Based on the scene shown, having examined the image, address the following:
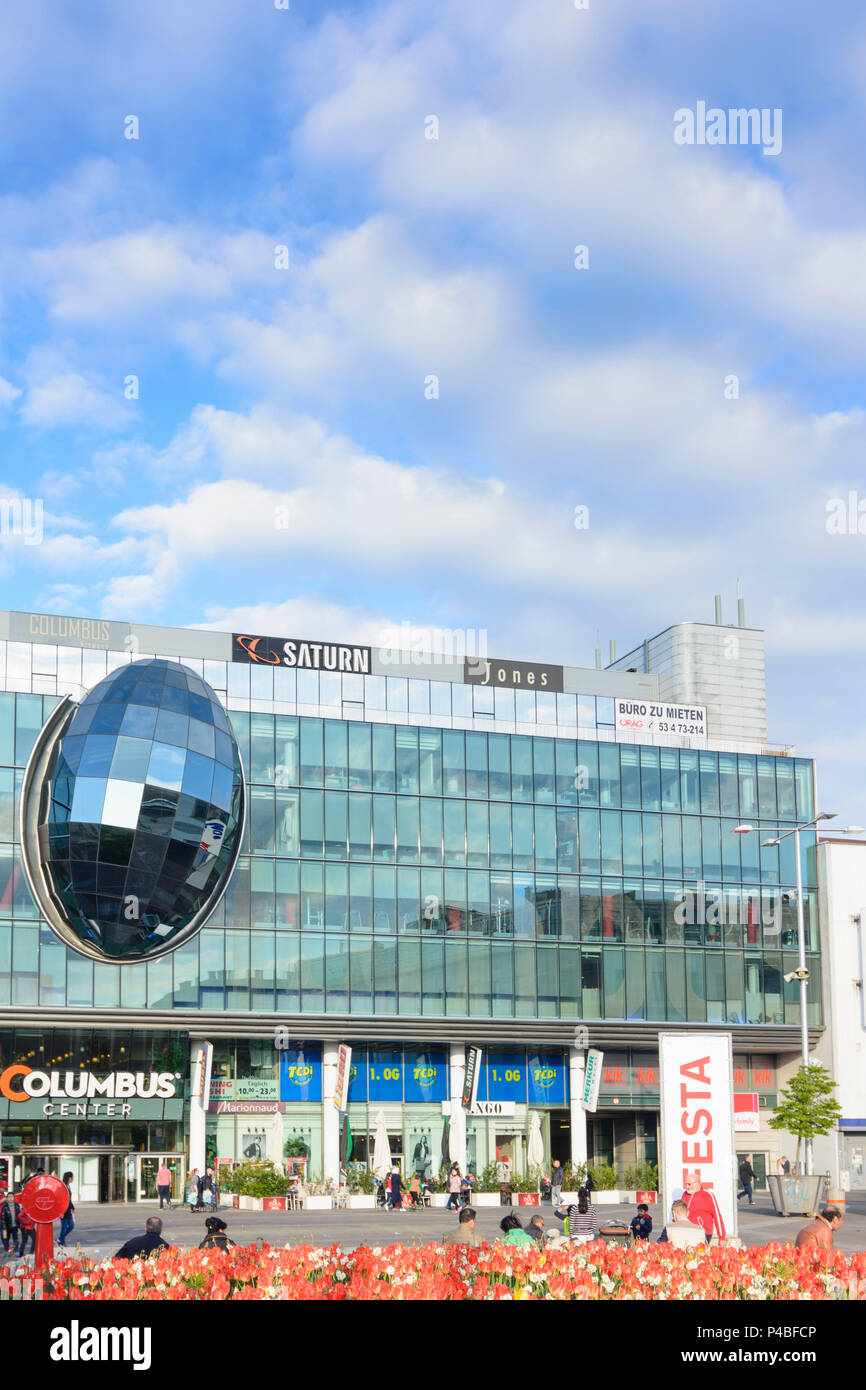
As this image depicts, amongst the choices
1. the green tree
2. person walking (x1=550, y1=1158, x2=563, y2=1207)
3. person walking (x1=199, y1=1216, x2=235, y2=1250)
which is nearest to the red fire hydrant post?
person walking (x1=199, y1=1216, x2=235, y2=1250)


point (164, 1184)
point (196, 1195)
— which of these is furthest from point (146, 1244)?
point (164, 1184)

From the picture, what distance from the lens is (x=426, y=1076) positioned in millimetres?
63781

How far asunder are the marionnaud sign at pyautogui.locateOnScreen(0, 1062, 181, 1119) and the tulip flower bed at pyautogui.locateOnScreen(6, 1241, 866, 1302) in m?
46.6

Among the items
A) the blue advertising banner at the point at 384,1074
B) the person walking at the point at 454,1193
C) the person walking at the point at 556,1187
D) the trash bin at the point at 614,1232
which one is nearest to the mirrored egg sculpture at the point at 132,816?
the trash bin at the point at 614,1232

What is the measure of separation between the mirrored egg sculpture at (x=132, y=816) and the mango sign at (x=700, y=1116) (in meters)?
13.3

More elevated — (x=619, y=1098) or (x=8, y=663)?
(x=8, y=663)

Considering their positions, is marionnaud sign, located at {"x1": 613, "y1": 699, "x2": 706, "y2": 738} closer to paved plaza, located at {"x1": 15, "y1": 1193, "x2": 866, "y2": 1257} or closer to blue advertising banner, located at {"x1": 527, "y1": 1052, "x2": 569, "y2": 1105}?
blue advertising banner, located at {"x1": 527, "y1": 1052, "x2": 569, "y2": 1105}

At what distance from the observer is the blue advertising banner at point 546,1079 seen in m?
65.4

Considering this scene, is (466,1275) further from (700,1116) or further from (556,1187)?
(556,1187)

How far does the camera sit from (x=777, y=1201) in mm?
43500
